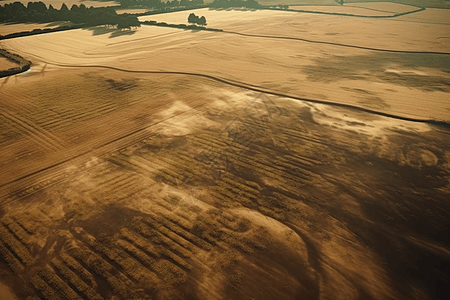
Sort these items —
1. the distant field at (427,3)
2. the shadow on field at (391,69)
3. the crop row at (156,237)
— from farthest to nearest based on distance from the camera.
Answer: the distant field at (427,3)
the shadow on field at (391,69)
the crop row at (156,237)

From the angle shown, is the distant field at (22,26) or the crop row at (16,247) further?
the distant field at (22,26)

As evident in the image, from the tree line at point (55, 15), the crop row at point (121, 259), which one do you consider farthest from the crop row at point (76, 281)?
the tree line at point (55, 15)

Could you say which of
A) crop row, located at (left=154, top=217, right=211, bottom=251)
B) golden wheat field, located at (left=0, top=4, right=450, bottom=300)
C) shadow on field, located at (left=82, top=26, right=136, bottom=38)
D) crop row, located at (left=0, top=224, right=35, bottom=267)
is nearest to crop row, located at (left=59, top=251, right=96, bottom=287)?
golden wheat field, located at (left=0, top=4, right=450, bottom=300)

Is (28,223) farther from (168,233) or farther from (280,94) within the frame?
(280,94)

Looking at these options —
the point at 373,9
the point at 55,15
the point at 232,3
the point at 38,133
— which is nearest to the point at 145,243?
the point at 38,133

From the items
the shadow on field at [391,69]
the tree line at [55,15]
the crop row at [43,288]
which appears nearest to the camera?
the crop row at [43,288]

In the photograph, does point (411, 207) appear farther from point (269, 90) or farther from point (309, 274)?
point (269, 90)

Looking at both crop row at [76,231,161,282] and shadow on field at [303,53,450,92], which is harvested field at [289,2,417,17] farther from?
crop row at [76,231,161,282]

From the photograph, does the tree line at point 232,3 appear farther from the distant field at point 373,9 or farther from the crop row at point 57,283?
the crop row at point 57,283
